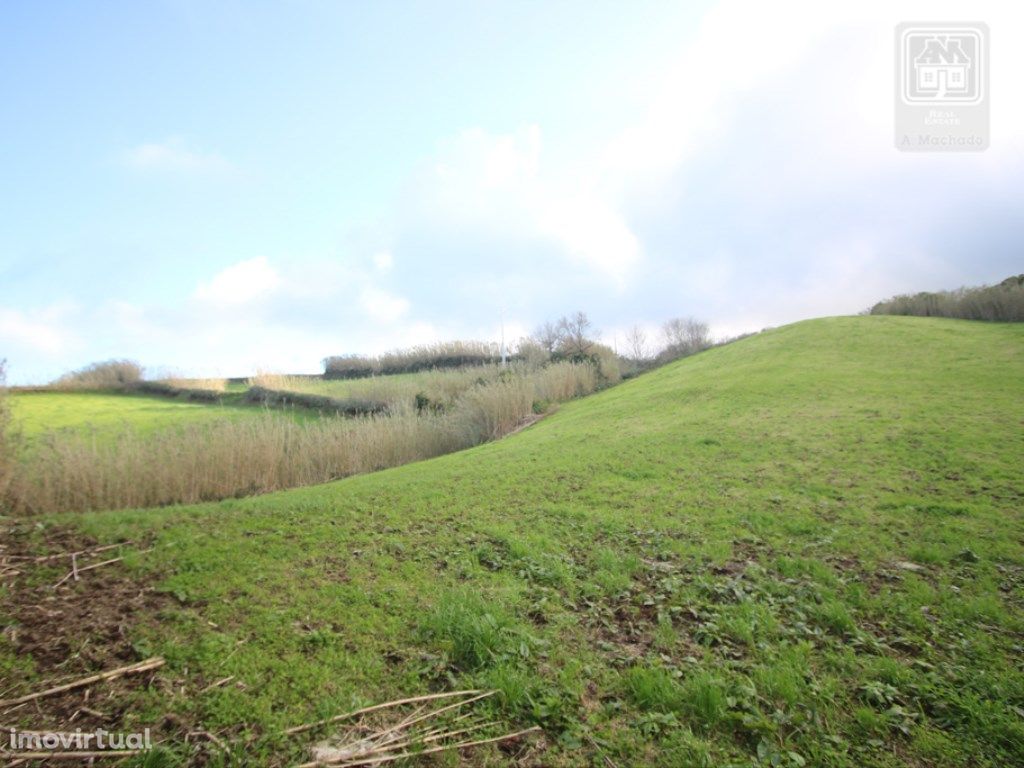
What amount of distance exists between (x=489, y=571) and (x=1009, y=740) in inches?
157

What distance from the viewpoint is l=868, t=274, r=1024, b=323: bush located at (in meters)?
25.5

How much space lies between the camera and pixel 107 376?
3061 cm

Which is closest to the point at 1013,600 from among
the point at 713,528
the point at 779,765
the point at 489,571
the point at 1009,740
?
the point at 1009,740

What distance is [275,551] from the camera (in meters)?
5.31

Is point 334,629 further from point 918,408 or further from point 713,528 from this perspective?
point 918,408

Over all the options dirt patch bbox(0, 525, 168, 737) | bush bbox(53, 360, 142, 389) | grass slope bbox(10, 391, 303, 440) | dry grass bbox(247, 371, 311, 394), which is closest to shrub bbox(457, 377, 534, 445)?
grass slope bbox(10, 391, 303, 440)

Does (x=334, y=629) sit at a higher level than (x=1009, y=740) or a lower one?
higher

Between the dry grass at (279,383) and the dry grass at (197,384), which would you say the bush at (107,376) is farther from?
the dry grass at (279,383)

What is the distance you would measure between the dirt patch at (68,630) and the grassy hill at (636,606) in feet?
0.22

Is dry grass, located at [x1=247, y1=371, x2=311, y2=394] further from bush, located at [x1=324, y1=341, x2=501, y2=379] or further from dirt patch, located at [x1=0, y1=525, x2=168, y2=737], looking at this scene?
dirt patch, located at [x1=0, y1=525, x2=168, y2=737]

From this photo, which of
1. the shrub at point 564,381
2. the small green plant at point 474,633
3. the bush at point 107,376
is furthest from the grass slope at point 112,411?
the small green plant at point 474,633

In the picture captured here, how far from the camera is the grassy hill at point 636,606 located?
313cm

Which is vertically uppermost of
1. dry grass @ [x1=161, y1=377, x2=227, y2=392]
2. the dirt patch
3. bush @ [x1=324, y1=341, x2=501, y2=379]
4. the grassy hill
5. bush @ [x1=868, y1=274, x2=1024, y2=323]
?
bush @ [x1=868, y1=274, x2=1024, y2=323]

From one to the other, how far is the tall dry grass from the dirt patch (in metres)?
5.62
